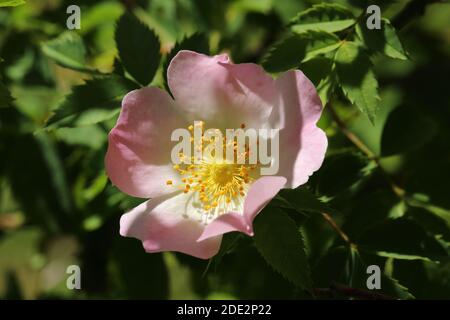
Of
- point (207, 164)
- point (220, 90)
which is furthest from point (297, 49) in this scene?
point (207, 164)

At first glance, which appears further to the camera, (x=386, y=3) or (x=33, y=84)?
(x=33, y=84)

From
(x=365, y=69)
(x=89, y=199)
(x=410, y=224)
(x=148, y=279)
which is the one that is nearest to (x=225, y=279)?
(x=148, y=279)

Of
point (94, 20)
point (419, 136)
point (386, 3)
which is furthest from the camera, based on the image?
point (94, 20)

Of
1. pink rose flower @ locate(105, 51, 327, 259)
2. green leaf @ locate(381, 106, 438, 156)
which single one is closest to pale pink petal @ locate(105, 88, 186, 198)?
pink rose flower @ locate(105, 51, 327, 259)

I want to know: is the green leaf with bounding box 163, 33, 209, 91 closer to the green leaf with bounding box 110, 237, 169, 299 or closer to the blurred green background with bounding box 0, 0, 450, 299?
the blurred green background with bounding box 0, 0, 450, 299

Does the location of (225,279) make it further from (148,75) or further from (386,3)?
(386,3)

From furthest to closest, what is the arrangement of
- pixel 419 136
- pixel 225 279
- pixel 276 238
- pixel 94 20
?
pixel 94 20 < pixel 225 279 < pixel 419 136 < pixel 276 238

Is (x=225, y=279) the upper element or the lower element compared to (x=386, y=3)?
lower
